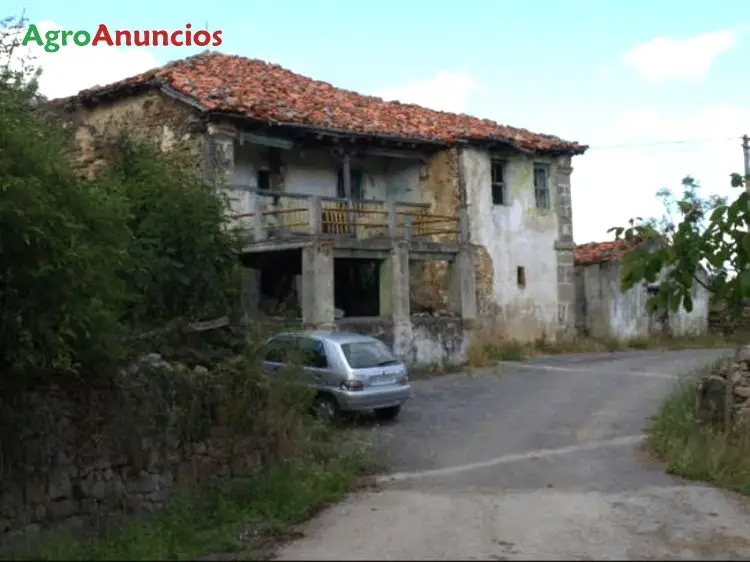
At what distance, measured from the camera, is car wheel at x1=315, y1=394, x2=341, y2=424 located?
1487 cm

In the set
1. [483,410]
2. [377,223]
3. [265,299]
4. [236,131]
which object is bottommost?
[483,410]

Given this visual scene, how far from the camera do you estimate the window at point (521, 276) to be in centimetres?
2696

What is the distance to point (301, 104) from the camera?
76.5ft

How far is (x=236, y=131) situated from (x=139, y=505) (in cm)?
1358

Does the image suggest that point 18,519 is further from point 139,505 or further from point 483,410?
point 483,410

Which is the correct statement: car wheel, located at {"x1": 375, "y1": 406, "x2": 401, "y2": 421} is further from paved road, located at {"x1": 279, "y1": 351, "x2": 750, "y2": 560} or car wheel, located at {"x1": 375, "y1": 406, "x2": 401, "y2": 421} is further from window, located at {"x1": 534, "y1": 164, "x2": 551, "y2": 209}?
window, located at {"x1": 534, "y1": 164, "x2": 551, "y2": 209}

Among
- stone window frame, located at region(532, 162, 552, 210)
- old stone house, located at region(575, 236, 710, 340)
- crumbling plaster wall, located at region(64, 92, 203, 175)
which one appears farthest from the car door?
old stone house, located at region(575, 236, 710, 340)

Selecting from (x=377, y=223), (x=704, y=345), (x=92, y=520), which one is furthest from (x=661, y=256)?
(x=704, y=345)

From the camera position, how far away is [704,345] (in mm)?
29688

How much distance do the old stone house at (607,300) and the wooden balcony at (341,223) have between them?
7138 mm

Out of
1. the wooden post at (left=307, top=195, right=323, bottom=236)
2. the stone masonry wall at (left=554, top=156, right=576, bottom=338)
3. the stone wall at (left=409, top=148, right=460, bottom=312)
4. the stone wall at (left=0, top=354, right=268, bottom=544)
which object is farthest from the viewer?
the stone masonry wall at (left=554, top=156, right=576, bottom=338)

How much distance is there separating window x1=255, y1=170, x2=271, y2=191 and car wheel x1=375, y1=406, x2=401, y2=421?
28.9 ft

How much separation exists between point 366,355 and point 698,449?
18.6ft

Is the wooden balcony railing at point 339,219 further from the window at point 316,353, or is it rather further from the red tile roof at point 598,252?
the red tile roof at point 598,252
